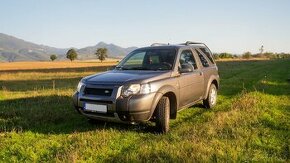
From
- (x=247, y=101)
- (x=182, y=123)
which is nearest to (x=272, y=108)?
(x=247, y=101)

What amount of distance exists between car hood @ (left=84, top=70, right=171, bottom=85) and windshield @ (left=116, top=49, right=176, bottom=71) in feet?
1.45

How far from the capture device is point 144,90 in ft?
22.6

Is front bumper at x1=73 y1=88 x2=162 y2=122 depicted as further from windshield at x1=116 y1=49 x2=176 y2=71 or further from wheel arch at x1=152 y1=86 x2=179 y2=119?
windshield at x1=116 y1=49 x2=176 y2=71

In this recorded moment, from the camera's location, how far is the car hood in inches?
275

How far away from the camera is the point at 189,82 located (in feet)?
28.0

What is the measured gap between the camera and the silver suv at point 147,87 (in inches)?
267

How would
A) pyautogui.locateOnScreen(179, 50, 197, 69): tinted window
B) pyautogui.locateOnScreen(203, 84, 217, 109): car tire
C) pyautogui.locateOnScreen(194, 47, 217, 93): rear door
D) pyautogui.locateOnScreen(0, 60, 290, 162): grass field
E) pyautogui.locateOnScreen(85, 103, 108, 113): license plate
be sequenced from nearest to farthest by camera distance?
pyautogui.locateOnScreen(0, 60, 290, 162): grass field, pyautogui.locateOnScreen(85, 103, 108, 113): license plate, pyautogui.locateOnScreen(179, 50, 197, 69): tinted window, pyautogui.locateOnScreen(194, 47, 217, 93): rear door, pyautogui.locateOnScreen(203, 84, 217, 109): car tire

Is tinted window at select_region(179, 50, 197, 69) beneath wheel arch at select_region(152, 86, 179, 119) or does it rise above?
above

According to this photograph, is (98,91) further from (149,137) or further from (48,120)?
(48,120)

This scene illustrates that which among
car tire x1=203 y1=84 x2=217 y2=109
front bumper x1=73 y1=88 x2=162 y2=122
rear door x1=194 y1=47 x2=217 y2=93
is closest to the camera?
front bumper x1=73 y1=88 x2=162 y2=122

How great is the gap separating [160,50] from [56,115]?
10.4 feet

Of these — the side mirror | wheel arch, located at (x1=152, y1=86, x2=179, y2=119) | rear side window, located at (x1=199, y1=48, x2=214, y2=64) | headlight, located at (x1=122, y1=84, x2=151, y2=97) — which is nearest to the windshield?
the side mirror

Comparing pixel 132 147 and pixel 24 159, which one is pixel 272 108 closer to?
pixel 132 147

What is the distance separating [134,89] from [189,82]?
2103 mm
